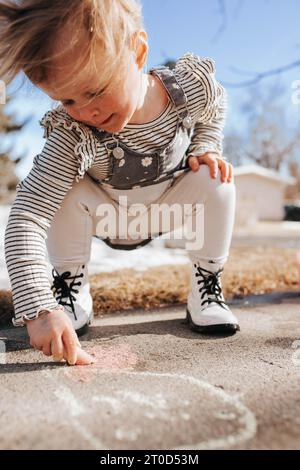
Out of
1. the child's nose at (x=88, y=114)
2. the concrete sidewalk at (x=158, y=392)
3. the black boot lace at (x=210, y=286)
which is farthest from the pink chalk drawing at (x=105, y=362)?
the child's nose at (x=88, y=114)

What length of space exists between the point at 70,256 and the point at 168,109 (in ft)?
1.74

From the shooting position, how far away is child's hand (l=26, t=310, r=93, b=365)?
3.38ft

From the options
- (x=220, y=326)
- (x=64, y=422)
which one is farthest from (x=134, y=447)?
(x=220, y=326)

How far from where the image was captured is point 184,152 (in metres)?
1.52

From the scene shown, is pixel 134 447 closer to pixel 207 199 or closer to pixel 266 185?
pixel 207 199

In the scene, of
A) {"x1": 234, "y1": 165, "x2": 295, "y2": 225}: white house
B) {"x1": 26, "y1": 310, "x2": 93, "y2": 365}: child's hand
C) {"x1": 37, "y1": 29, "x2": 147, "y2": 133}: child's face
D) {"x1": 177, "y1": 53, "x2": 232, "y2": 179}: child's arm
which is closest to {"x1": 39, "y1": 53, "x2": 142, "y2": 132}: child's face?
{"x1": 37, "y1": 29, "x2": 147, "y2": 133}: child's face

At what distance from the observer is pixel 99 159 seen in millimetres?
1361

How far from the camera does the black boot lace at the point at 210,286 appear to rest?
1440 millimetres

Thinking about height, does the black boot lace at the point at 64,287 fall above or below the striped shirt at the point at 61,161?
below

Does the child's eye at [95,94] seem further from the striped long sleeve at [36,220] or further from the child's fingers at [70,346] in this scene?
the child's fingers at [70,346]

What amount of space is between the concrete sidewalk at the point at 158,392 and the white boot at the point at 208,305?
4 cm

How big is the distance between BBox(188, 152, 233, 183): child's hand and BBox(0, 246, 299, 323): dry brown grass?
535mm

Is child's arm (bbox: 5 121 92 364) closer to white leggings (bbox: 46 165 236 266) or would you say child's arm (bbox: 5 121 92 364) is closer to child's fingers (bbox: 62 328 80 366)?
child's fingers (bbox: 62 328 80 366)

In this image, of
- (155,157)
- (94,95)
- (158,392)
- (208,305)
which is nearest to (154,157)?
(155,157)
